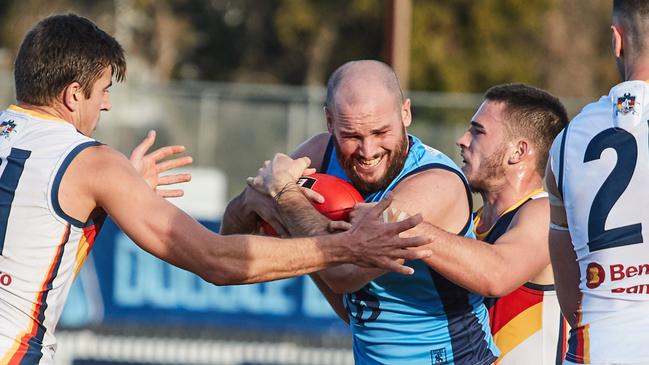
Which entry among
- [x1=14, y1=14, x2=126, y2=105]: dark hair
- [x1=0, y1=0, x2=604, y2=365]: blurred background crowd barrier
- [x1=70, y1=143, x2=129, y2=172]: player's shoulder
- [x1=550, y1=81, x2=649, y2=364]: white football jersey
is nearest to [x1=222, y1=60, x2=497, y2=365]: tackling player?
[x1=550, y1=81, x2=649, y2=364]: white football jersey

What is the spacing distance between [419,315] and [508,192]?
95 cm

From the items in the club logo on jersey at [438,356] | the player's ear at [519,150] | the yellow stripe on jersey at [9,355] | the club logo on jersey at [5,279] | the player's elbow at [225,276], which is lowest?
the yellow stripe on jersey at [9,355]

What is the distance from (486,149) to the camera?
5.53 meters

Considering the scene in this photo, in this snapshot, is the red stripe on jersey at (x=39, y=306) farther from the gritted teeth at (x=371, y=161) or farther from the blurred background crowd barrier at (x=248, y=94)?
the blurred background crowd barrier at (x=248, y=94)

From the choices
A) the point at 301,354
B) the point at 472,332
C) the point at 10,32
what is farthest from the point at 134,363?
the point at 10,32

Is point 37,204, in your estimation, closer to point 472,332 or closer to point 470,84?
point 472,332

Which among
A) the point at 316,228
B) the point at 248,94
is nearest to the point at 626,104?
the point at 316,228

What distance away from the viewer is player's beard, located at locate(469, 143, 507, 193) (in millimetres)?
5516

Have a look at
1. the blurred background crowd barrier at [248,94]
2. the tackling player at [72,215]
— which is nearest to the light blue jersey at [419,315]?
the tackling player at [72,215]

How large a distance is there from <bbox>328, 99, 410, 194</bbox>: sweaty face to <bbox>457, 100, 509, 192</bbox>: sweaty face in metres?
0.64

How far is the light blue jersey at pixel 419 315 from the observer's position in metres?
4.93

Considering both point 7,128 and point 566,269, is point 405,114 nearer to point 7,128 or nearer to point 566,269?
point 566,269

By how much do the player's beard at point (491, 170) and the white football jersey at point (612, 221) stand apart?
4.07 ft

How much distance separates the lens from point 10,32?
28719 mm
